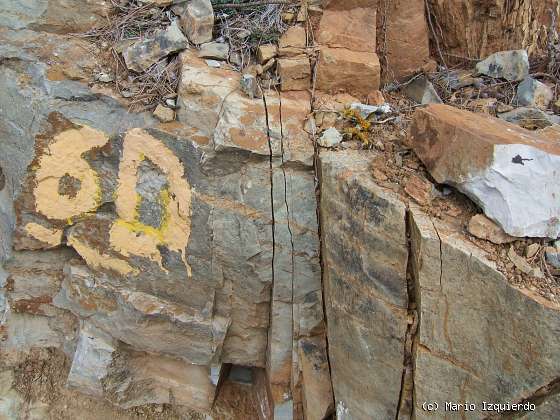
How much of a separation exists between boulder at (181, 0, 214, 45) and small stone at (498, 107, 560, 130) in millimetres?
1780

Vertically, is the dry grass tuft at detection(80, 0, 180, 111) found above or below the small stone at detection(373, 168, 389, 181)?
above

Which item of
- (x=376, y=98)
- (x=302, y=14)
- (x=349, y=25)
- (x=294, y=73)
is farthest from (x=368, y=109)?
(x=302, y=14)

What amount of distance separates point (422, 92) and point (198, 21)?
4.60ft

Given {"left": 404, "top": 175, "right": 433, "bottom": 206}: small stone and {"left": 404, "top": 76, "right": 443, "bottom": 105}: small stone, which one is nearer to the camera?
{"left": 404, "top": 175, "right": 433, "bottom": 206}: small stone

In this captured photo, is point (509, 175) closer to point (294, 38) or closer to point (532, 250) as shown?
point (532, 250)

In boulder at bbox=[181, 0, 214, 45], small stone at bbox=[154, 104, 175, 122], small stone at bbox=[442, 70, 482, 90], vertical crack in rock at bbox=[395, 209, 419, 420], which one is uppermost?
boulder at bbox=[181, 0, 214, 45]

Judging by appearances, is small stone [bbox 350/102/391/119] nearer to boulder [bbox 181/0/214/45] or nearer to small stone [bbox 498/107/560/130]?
small stone [bbox 498/107/560/130]

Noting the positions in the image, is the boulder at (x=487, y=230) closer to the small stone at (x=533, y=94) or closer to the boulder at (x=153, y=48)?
the small stone at (x=533, y=94)

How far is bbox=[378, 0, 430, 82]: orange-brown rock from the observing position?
128 inches

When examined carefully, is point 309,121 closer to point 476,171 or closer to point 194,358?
point 476,171

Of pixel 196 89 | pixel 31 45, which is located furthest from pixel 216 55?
pixel 31 45

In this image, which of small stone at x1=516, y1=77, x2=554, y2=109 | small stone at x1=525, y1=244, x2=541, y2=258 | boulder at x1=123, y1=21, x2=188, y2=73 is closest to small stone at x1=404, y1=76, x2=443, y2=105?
small stone at x1=516, y1=77, x2=554, y2=109

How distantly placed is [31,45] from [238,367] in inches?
101

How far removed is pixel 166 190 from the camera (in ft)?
10.0
